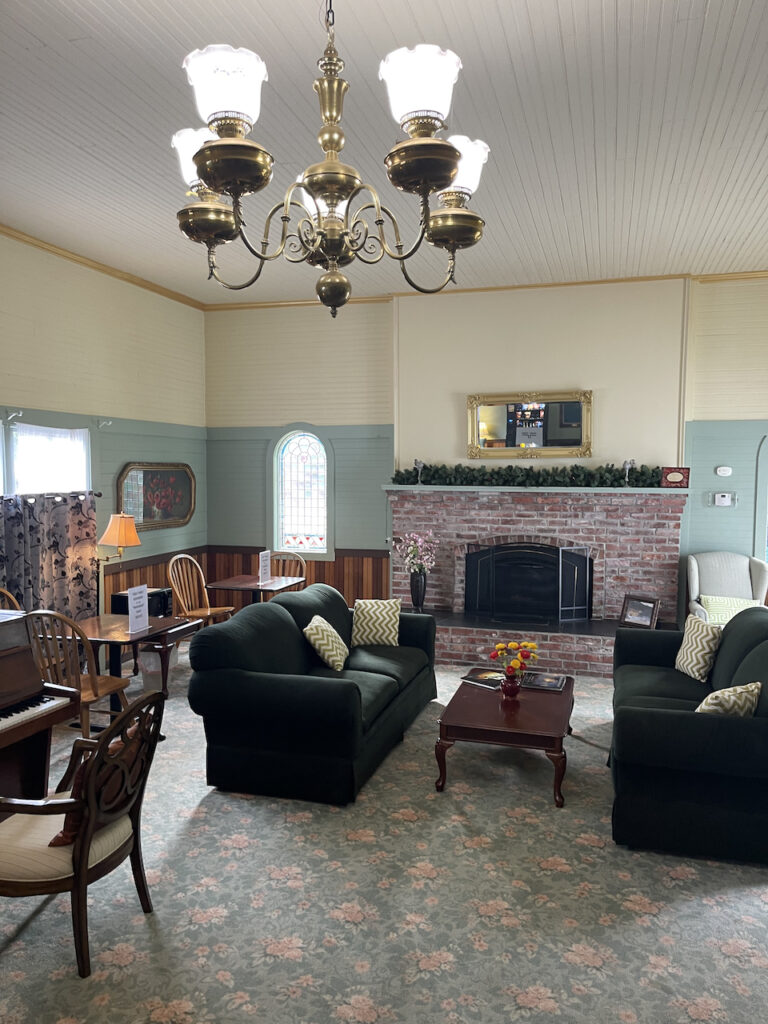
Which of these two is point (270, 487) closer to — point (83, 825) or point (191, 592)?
point (191, 592)

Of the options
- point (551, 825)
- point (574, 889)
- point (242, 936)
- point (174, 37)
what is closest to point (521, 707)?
point (551, 825)

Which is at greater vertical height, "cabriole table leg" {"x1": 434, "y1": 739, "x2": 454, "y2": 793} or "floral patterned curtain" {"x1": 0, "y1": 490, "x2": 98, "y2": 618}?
"floral patterned curtain" {"x1": 0, "y1": 490, "x2": 98, "y2": 618}

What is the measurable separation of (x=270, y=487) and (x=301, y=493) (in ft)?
1.20

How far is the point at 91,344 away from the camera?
6727 mm

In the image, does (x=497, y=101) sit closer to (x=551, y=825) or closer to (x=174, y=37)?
(x=174, y=37)

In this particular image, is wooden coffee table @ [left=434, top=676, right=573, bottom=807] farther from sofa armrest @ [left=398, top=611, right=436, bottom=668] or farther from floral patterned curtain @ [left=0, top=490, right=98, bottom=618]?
floral patterned curtain @ [left=0, top=490, right=98, bottom=618]

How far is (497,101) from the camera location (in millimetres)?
3734

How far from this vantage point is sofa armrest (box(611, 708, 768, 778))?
3480 mm

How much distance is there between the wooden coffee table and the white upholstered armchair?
2.96 m

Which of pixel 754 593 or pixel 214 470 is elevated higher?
pixel 214 470

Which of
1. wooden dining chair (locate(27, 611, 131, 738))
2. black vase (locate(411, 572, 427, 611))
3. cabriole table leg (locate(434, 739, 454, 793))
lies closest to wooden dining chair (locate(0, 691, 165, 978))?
wooden dining chair (locate(27, 611, 131, 738))

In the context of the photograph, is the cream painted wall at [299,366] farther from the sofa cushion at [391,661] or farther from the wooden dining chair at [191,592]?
the sofa cushion at [391,661]

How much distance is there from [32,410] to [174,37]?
363 centimetres

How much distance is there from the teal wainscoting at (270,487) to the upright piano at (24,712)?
4859 mm
